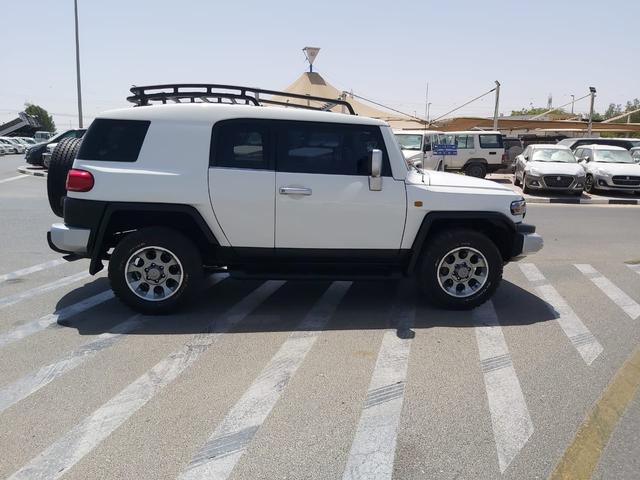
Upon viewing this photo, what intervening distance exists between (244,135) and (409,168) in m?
1.68

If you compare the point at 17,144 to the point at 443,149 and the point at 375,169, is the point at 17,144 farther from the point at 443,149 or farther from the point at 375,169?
the point at 375,169

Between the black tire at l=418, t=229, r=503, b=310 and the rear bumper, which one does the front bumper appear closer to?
the black tire at l=418, t=229, r=503, b=310

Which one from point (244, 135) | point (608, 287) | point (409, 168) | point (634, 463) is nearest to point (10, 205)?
point (244, 135)

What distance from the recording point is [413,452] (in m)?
2.98

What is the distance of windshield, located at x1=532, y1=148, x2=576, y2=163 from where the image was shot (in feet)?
59.6

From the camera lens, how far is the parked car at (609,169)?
1727cm

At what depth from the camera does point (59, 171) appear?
5512 mm

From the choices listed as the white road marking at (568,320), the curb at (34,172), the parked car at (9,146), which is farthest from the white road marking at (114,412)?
the parked car at (9,146)

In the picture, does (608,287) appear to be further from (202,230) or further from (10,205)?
(10,205)

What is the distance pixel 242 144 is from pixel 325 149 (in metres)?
0.78

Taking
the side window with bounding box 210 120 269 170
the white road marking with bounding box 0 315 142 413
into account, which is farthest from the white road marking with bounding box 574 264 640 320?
the white road marking with bounding box 0 315 142 413

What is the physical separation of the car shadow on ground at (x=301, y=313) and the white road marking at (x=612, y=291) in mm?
835

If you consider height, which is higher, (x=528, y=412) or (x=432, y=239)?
(x=432, y=239)

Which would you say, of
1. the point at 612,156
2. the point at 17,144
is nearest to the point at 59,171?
the point at 612,156
